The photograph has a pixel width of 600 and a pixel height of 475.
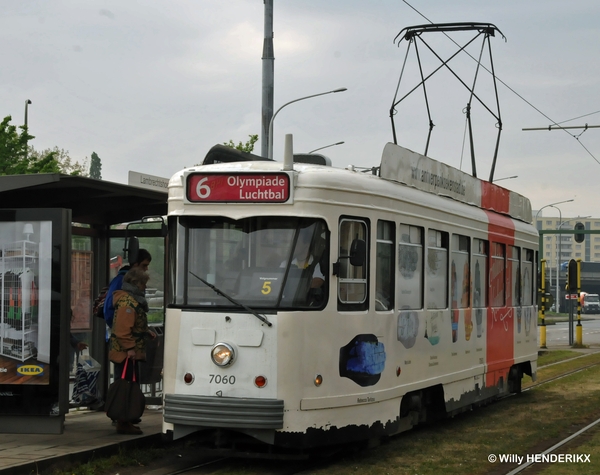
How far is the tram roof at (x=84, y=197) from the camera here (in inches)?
371

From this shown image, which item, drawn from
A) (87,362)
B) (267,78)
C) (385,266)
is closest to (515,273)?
(267,78)

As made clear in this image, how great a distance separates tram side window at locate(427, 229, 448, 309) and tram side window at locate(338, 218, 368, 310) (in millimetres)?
1719

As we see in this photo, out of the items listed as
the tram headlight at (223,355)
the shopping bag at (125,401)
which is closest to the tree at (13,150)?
the shopping bag at (125,401)

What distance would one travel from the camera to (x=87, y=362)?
1126 cm

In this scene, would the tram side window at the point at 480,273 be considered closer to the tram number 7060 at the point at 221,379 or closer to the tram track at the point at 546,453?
the tram track at the point at 546,453

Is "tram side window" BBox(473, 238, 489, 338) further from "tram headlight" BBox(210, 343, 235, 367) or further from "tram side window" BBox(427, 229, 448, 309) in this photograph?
"tram headlight" BBox(210, 343, 235, 367)

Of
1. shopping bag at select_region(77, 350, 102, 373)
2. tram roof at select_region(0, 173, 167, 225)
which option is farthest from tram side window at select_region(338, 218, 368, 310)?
shopping bag at select_region(77, 350, 102, 373)

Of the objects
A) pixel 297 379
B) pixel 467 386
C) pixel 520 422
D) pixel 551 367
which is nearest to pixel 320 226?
pixel 297 379

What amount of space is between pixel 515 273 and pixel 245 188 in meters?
7.18

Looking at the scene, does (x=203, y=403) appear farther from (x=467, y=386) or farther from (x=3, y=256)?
(x=467, y=386)

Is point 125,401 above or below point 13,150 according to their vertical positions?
below

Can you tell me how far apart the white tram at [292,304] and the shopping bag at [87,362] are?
7.77 ft

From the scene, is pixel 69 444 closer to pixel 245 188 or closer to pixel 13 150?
pixel 245 188

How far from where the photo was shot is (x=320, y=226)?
9.18 metres
